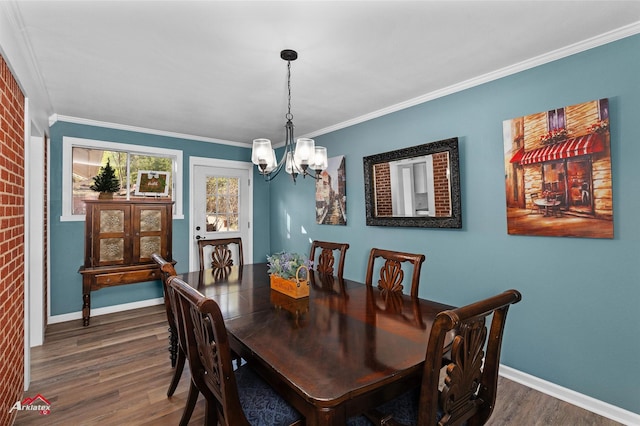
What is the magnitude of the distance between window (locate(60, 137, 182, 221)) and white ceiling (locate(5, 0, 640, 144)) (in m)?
0.67

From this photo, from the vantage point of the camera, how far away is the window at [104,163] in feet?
12.0

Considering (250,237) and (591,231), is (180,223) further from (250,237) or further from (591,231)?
(591,231)

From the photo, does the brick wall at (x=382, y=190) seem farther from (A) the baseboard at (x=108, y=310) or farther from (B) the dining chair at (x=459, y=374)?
(A) the baseboard at (x=108, y=310)

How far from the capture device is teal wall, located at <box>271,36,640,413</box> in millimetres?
1941

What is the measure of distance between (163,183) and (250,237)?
151 centimetres

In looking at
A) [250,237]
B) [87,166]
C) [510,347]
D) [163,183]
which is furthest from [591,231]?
[87,166]

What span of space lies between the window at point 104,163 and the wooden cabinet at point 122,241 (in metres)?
0.36

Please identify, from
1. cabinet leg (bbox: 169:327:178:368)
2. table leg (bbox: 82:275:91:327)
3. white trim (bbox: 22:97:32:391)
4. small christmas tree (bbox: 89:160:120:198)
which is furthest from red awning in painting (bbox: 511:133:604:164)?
table leg (bbox: 82:275:91:327)

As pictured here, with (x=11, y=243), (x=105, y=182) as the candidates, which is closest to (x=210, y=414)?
(x=11, y=243)

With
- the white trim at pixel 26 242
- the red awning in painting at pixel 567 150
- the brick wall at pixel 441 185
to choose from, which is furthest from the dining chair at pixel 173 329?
the red awning in painting at pixel 567 150

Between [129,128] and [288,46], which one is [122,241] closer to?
[129,128]

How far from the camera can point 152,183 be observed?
13.8 ft

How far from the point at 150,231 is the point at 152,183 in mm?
724

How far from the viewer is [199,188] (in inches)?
182
